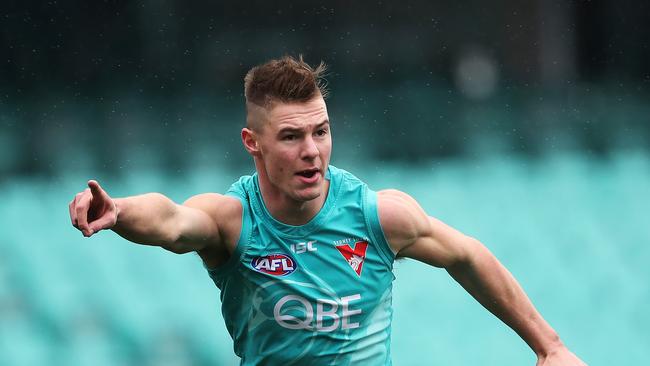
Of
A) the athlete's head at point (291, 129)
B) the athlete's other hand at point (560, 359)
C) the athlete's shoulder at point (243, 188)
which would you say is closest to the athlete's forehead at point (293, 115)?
the athlete's head at point (291, 129)

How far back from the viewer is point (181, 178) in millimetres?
9797

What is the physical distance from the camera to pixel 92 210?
390cm

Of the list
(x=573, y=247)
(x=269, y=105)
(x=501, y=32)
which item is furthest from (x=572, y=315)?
(x=269, y=105)

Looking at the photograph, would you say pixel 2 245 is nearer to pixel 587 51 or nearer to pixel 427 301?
pixel 427 301

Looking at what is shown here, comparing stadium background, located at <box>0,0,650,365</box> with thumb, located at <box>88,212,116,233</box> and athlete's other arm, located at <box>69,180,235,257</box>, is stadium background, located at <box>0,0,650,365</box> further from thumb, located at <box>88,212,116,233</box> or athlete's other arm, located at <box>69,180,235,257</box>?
thumb, located at <box>88,212,116,233</box>

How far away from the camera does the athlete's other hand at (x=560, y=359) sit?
499 cm

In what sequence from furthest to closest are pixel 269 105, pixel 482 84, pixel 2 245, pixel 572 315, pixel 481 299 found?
pixel 482 84 < pixel 572 315 < pixel 2 245 < pixel 481 299 < pixel 269 105

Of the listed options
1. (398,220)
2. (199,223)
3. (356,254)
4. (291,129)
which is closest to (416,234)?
(398,220)

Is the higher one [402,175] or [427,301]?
[402,175]

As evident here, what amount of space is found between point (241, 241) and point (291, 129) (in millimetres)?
515

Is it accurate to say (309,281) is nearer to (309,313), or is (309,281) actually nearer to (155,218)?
(309,313)

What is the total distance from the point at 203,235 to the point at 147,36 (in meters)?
6.53

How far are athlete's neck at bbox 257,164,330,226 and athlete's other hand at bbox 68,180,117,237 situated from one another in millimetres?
950

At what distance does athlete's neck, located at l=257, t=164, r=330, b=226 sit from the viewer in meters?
4.75
